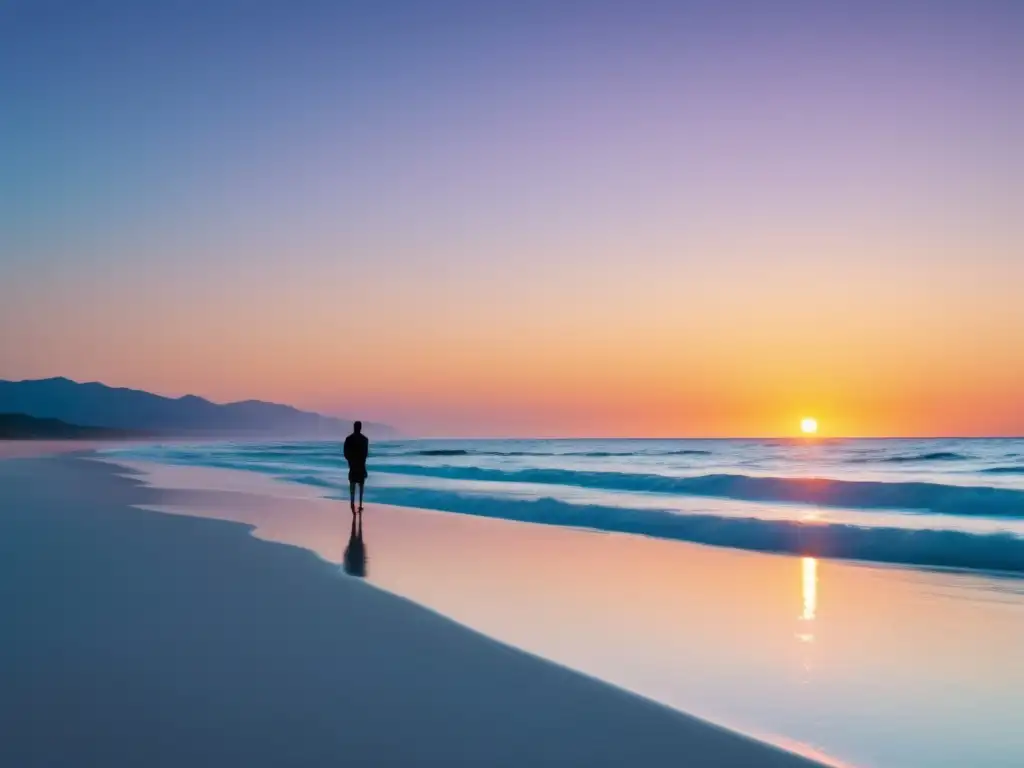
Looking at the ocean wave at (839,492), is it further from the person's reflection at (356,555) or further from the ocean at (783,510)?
the person's reflection at (356,555)

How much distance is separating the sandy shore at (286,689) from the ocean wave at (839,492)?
54.8 feet

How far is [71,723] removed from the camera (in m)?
4.64

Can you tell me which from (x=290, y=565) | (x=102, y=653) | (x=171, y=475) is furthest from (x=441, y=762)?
(x=171, y=475)

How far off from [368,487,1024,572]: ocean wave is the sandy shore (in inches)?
308

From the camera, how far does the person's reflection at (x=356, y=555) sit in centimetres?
1036

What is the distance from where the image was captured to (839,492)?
976 inches

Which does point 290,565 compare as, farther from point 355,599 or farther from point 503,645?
point 503,645

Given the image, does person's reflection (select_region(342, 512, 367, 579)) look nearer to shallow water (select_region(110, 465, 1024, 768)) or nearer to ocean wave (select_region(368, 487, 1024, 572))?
shallow water (select_region(110, 465, 1024, 768))

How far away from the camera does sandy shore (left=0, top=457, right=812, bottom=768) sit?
4418mm

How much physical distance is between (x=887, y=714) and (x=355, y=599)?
501 cm

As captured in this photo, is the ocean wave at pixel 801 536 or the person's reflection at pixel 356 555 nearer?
the person's reflection at pixel 356 555

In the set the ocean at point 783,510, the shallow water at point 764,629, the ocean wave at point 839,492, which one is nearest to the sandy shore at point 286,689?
the shallow water at point 764,629

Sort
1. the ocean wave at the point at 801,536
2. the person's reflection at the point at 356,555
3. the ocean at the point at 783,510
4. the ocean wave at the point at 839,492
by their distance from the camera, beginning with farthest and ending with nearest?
the ocean wave at the point at 839,492, the ocean at the point at 783,510, the ocean wave at the point at 801,536, the person's reflection at the point at 356,555

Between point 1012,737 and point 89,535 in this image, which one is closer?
point 1012,737
